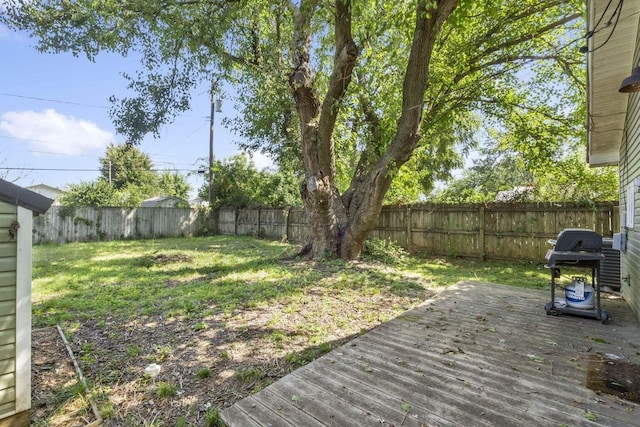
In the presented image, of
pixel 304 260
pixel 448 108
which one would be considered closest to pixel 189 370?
pixel 304 260

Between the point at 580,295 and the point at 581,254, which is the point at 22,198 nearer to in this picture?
the point at 581,254

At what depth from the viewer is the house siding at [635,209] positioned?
135 inches

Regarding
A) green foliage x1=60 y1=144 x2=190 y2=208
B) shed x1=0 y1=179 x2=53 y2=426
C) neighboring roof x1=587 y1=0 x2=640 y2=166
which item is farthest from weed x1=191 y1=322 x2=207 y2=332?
green foliage x1=60 y1=144 x2=190 y2=208

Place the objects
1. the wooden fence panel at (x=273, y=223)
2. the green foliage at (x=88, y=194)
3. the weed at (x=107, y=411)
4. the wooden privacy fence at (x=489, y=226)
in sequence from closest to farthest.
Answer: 1. the weed at (x=107, y=411)
2. the wooden privacy fence at (x=489, y=226)
3. the wooden fence panel at (x=273, y=223)
4. the green foliage at (x=88, y=194)

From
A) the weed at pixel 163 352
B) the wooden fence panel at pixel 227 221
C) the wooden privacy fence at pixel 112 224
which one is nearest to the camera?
the weed at pixel 163 352

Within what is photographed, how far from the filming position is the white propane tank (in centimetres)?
342

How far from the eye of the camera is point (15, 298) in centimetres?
183

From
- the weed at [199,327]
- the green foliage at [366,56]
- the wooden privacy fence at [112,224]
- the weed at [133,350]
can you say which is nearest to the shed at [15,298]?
the weed at [133,350]

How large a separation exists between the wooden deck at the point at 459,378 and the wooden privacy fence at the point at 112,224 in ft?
42.4

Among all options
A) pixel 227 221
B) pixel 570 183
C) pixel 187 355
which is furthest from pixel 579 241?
pixel 227 221

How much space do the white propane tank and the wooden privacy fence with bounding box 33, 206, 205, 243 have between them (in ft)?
46.2

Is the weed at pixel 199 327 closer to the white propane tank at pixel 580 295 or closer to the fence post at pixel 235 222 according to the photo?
the white propane tank at pixel 580 295

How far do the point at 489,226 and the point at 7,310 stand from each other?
825 cm

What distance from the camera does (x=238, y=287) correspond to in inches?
193
